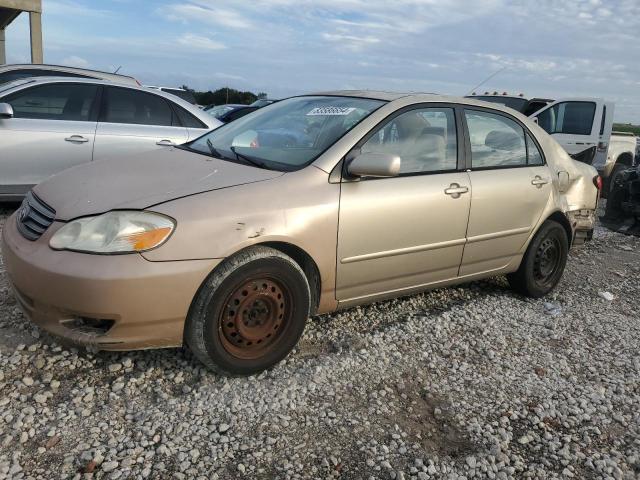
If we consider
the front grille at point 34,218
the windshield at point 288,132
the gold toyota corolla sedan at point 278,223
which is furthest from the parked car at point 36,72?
the front grille at point 34,218

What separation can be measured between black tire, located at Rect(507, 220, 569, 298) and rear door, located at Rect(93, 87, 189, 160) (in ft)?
12.9

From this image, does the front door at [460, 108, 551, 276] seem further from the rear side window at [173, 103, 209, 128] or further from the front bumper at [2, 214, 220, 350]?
the rear side window at [173, 103, 209, 128]

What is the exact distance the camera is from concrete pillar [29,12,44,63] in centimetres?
1834

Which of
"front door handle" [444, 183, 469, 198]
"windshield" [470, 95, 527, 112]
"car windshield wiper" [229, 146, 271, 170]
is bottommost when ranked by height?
"front door handle" [444, 183, 469, 198]

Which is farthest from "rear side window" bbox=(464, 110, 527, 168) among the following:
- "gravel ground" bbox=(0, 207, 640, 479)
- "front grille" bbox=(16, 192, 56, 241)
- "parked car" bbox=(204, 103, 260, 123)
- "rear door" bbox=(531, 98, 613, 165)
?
"parked car" bbox=(204, 103, 260, 123)

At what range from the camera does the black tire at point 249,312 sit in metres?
2.80

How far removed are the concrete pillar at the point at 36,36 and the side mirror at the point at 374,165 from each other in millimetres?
18509

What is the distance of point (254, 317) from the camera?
302cm

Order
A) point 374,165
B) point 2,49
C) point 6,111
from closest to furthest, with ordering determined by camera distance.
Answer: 1. point 374,165
2. point 6,111
3. point 2,49

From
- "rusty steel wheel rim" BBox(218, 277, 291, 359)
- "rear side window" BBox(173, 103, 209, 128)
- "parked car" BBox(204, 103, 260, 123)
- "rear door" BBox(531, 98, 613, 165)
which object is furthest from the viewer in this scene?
"parked car" BBox(204, 103, 260, 123)

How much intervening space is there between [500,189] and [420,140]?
0.79 metres

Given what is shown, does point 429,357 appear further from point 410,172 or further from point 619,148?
point 619,148

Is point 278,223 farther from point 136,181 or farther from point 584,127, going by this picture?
point 584,127

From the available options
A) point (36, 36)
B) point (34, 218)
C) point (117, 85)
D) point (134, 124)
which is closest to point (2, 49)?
point (36, 36)
